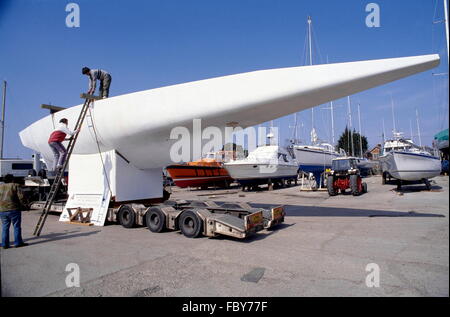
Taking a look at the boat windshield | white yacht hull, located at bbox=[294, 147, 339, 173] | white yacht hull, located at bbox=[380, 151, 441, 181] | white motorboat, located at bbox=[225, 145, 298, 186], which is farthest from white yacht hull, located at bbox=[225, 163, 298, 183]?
white yacht hull, located at bbox=[380, 151, 441, 181]

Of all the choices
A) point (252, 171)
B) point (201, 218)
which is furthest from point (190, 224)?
point (252, 171)

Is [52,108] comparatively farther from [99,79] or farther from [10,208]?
[10,208]

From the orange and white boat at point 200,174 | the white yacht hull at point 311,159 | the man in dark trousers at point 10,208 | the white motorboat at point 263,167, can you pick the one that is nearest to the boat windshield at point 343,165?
the white yacht hull at point 311,159

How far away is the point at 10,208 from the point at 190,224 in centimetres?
339

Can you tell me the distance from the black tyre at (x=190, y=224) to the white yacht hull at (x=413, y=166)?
31.3ft

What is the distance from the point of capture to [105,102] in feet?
23.4

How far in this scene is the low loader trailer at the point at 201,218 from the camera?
17.6ft

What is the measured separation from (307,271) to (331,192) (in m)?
10.7

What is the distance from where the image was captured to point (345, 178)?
13.9m

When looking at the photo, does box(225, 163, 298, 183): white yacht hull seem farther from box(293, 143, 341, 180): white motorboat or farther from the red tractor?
the red tractor

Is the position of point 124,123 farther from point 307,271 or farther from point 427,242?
point 427,242

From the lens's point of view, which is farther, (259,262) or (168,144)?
(168,144)
